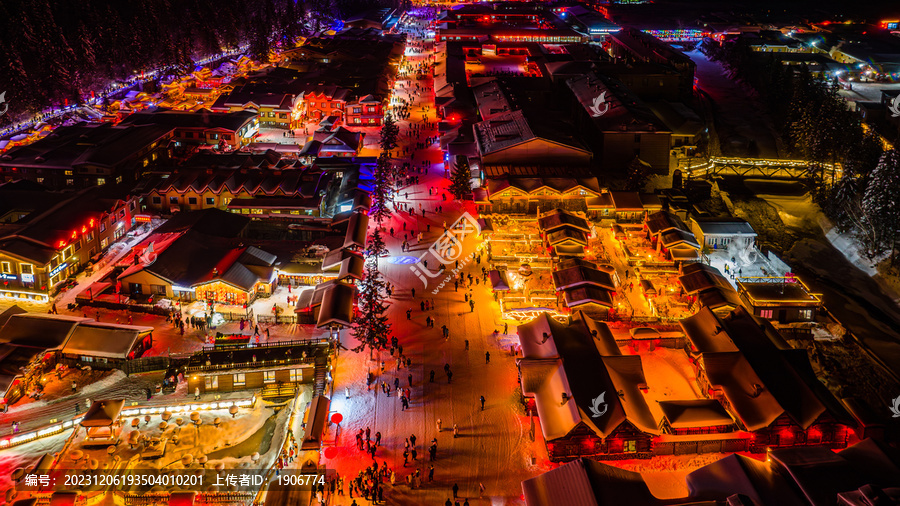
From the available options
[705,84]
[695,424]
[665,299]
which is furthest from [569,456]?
[705,84]

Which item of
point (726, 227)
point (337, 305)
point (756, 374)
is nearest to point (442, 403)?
point (337, 305)

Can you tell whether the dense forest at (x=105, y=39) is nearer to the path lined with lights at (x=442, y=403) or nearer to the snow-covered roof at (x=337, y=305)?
the snow-covered roof at (x=337, y=305)

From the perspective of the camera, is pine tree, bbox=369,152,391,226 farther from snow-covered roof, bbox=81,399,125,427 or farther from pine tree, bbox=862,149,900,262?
pine tree, bbox=862,149,900,262

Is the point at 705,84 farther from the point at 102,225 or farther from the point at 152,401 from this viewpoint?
the point at 152,401

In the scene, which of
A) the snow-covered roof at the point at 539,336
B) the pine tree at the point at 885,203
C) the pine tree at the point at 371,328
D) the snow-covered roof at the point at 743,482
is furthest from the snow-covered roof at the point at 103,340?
the pine tree at the point at 885,203

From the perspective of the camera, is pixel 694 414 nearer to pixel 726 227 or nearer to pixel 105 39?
pixel 726 227

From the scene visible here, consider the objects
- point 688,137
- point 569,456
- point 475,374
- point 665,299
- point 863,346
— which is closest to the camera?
point 569,456
